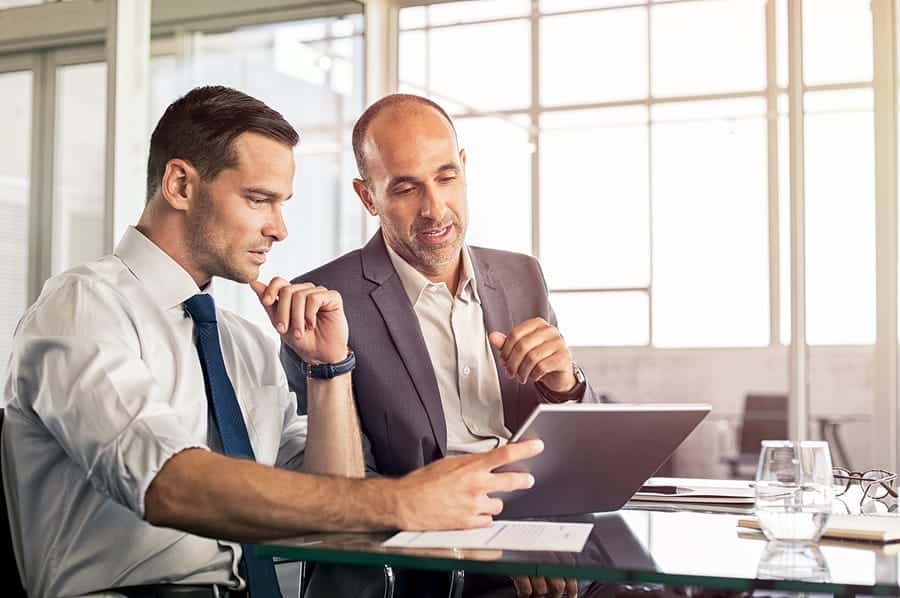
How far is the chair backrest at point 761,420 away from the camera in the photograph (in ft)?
28.9

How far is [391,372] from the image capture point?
230 cm

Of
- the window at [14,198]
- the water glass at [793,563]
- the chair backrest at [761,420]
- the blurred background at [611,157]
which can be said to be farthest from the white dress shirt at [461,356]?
the chair backrest at [761,420]

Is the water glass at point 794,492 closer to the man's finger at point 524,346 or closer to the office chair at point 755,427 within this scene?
the man's finger at point 524,346

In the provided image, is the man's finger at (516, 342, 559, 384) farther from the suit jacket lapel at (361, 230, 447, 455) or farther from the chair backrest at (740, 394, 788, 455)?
the chair backrest at (740, 394, 788, 455)

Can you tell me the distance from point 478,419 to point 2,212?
2281 mm

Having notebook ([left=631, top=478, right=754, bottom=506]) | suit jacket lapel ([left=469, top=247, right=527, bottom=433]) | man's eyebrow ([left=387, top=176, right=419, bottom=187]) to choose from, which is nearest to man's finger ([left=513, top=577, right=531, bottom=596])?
notebook ([left=631, top=478, right=754, bottom=506])

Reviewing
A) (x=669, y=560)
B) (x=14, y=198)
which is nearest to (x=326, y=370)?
(x=669, y=560)

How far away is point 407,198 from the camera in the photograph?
8.21ft

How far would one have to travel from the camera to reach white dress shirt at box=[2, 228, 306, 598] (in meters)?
1.51

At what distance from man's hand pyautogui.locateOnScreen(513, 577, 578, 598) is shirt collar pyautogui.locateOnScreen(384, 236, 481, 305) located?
96cm

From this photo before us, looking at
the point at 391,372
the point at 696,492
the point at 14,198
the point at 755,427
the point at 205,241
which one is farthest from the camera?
the point at 755,427

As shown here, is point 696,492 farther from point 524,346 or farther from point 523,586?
point 523,586

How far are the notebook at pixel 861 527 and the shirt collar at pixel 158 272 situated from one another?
0.95 metres

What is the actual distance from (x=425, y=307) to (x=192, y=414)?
80 centimetres
